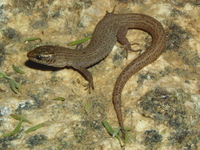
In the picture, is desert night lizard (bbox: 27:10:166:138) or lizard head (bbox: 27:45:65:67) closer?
desert night lizard (bbox: 27:10:166:138)

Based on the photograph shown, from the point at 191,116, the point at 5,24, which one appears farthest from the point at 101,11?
the point at 191,116

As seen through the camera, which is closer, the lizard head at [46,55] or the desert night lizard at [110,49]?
the desert night lizard at [110,49]

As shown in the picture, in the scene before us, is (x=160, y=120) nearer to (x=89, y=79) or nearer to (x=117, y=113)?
(x=117, y=113)

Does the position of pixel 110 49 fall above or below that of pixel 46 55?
above

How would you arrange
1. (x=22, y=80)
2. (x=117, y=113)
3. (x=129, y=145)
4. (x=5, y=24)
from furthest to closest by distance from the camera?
(x=5, y=24) < (x=22, y=80) < (x=117, y=113) < (x=129, y=145)

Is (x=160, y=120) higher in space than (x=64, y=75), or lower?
lower

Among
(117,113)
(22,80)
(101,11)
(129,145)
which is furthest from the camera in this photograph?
(101,11)

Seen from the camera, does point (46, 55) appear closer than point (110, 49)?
Yes

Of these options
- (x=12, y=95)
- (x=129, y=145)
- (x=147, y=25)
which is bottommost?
(x=129, y=145)
